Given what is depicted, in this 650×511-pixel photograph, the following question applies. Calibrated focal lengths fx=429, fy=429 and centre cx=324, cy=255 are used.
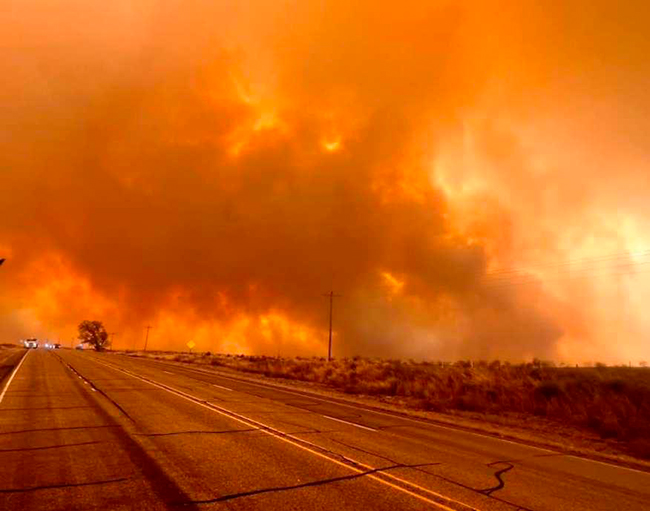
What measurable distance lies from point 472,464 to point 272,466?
12.5 ft

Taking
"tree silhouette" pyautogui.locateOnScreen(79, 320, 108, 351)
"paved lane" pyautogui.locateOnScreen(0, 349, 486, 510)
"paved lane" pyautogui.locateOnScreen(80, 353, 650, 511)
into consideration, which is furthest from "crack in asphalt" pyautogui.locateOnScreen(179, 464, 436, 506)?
"tree silhouette" pyautogui.locateOnScreen(79, 320, 108, 351)

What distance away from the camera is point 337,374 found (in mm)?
31750

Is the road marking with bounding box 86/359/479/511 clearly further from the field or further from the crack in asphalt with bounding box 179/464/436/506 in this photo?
the field

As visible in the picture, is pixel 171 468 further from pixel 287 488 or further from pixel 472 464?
pixel 472 464

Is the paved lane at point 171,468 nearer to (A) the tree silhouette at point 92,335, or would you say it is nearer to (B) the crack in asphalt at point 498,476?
(B) the crack in asphalt at point 498,476

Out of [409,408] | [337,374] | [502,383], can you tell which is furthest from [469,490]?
[337,374]

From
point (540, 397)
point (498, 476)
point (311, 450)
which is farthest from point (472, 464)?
point (540, 397)

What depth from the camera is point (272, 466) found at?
685cm

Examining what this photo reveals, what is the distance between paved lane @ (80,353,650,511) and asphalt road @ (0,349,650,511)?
0.09 ft

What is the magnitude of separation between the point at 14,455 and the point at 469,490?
734cm

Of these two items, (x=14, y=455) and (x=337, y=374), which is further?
(x=337, y=374)

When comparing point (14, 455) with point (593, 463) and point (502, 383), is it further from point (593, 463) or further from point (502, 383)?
point (502, 383)

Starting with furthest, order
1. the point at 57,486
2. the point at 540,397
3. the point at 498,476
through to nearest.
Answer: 1. the point at 540,397
2. the point at 498,476
3. the point at 57,486

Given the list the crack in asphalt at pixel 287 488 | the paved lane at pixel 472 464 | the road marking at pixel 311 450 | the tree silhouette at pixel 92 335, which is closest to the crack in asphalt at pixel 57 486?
the crack in asphalt at pixel 287 488
